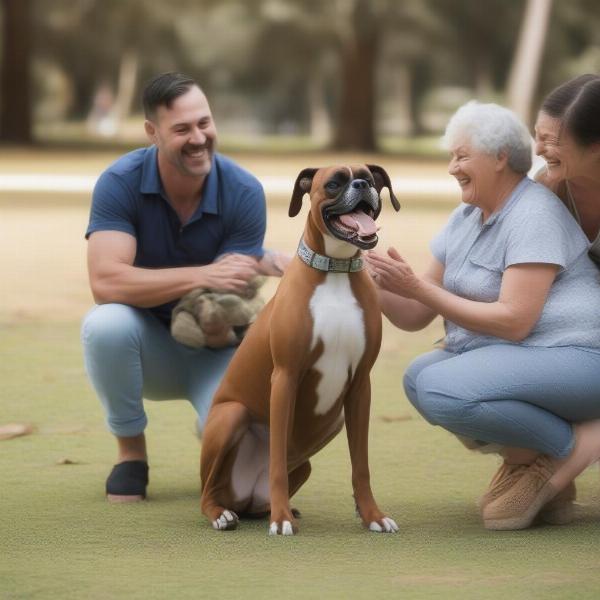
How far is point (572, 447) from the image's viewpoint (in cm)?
455

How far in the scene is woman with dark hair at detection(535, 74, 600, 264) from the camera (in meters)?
4.50

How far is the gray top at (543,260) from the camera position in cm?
450

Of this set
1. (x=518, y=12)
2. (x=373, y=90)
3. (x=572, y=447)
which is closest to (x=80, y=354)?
(x=572, y=447)

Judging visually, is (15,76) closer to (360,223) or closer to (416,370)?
(416,370)

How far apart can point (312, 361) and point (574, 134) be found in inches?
46.2

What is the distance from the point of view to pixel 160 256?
17.5ft

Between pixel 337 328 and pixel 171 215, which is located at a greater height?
pixel 171 215

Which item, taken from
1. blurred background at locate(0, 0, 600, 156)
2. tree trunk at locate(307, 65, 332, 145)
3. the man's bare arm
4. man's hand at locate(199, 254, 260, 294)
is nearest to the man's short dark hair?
the man's bare arm

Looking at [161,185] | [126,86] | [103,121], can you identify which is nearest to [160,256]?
[161,185]

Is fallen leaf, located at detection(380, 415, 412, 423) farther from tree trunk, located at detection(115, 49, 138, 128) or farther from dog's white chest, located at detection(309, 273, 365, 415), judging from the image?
tree trunk, located at detection(115, 49, 138, 128)

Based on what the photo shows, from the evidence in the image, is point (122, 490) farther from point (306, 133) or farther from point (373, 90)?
point (306, 133)

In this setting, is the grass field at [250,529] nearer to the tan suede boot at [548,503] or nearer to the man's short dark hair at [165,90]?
the tan suede boot at [548,503]

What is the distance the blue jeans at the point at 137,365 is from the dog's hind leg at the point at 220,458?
59cm

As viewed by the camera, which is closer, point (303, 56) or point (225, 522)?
point (225, 522)
